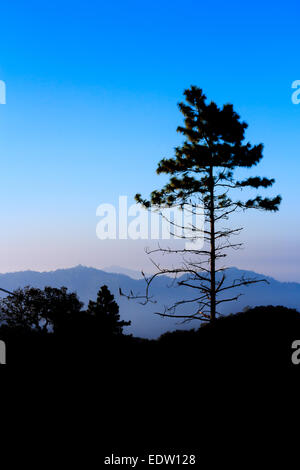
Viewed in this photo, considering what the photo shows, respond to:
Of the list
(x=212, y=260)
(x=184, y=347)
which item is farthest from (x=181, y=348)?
(x=212, y=260)

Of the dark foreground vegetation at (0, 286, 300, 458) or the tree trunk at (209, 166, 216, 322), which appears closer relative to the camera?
the dark foreground vegetation at (0, 286, 300, 458)

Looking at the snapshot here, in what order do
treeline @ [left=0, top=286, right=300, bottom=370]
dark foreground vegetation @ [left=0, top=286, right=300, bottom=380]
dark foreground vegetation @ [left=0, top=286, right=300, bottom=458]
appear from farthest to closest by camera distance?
treeline @ [left=0, top=286, right=300, bottom=370] → dark foreground vegetation @ [left=0, top=286, right=300, bottom=380] → dark foreground vegetation @ [left=0, top=286, right=300, bottom=458]

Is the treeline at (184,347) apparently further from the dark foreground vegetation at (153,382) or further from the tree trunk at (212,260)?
the tree trunk at (212,260)

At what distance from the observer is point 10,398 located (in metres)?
11.6

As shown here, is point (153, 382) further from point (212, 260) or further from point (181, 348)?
point (212, 260)

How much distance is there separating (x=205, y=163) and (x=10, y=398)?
47.3ft

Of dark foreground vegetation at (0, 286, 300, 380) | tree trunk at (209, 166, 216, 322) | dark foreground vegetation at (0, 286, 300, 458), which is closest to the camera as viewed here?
dark foreground vegetation at (0, 286, 300, 458)

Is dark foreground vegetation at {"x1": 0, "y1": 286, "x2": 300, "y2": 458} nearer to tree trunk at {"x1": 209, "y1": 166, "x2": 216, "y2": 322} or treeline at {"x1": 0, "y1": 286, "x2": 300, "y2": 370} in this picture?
treeline at {"x1": 0, "y1": 286, "x2": 300, "y2": 370}

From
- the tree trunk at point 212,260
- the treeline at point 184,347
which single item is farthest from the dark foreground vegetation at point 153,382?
the tree trunk at point 212,260

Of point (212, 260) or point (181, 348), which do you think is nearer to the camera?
point (181, 348)

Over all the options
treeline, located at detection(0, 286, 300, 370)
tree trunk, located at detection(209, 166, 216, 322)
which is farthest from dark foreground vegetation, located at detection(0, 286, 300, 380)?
tree trunk, located at detection(209, 166, 216, 322)
